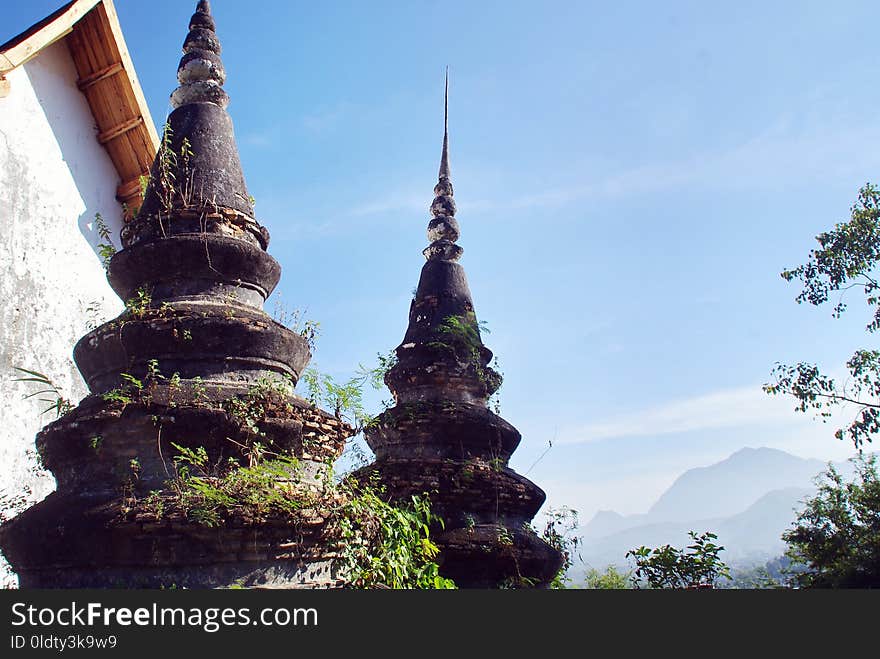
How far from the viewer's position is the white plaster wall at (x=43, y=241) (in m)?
8.00

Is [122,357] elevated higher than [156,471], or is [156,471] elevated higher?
[122,357]

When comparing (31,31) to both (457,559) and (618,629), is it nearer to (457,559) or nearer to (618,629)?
(457,559)

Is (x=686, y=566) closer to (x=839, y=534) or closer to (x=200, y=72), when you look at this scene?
(x=200, y=72)

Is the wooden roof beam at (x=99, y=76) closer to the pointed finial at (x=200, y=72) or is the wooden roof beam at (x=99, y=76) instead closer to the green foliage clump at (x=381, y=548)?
the pointed finial at (x=200, y=72)

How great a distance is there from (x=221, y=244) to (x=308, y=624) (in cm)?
293

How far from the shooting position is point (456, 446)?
775 centimetres

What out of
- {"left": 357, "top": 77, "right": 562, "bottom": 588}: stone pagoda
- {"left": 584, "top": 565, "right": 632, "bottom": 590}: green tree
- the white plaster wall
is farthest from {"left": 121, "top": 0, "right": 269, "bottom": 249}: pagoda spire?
{"left": 584, "top": 565, "right": 632, "bottom": 590}: green tree

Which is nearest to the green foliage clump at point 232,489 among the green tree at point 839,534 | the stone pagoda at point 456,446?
the stone pagoda at point 456,446

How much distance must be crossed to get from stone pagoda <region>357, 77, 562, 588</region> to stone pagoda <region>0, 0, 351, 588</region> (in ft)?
6.52

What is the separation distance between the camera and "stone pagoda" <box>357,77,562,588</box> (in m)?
6.95

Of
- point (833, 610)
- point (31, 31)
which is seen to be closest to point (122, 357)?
point (833, 610)

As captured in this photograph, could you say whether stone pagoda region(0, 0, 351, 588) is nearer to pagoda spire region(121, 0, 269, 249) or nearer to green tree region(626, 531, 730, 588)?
pagoda spire region(121, 0, 269, 249)

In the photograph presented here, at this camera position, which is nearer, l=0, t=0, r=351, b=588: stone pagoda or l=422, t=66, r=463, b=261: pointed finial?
l=0, t=0, r=351, b=588: stone pagoda

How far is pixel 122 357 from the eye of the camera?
5.06 metres
